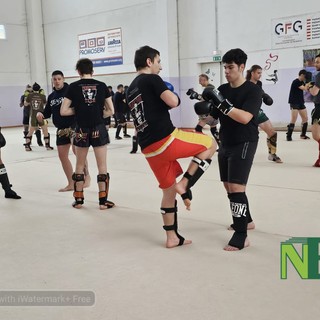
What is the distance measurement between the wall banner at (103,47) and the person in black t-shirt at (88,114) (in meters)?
11.9

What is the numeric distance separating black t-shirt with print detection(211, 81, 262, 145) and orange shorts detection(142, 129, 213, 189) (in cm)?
18

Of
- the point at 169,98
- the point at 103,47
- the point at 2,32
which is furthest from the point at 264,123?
the point at 2,32

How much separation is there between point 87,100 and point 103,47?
1265cm

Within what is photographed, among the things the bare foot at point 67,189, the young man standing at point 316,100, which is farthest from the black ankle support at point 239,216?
the young man standing at point 316,100

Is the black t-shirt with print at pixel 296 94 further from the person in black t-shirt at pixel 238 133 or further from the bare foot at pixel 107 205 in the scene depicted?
the person in black t-shirt at pixel 238 133

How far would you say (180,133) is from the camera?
10.8 feet

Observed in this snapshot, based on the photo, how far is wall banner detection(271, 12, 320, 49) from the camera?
11.4 metres

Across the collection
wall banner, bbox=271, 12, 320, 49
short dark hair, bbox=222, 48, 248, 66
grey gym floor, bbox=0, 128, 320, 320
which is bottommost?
grey gym floor, bbox=0, 128, 320, 320

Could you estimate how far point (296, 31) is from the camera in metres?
11.7

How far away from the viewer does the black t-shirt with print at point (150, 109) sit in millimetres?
3219

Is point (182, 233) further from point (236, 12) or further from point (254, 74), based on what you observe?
point (236, 12)

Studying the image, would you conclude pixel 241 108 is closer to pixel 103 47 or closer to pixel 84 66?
pixel 84 66

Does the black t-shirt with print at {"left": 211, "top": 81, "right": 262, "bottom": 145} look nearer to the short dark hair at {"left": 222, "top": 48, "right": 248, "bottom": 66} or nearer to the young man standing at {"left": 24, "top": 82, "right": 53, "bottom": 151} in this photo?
the short dark hair at {"left": 222, "top": 48, "right": 248, "bottom": 66}

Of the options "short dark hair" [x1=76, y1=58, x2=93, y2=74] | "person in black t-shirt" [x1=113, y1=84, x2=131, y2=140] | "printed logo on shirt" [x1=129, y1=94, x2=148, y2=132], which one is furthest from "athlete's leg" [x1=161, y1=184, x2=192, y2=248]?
"person in black t-shirt" [x1=113, y1=84, x2=131, y2=140]
